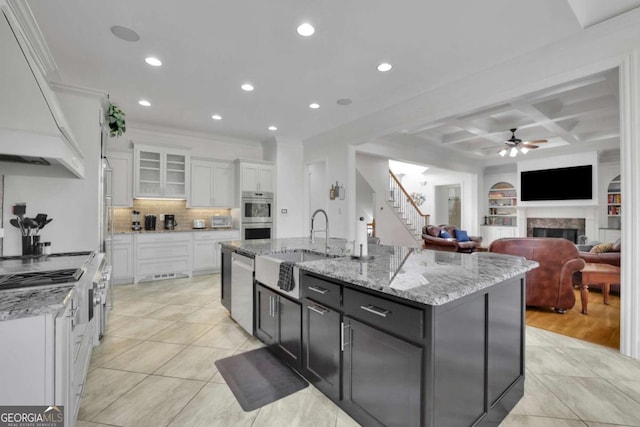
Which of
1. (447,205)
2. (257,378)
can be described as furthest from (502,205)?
(257,378)

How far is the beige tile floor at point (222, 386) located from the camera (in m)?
1.75

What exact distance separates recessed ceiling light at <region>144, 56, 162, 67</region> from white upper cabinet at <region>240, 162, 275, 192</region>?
284 cm

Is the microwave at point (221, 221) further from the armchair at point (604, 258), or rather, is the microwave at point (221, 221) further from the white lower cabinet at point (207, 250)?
the armchair at point (604, 258)

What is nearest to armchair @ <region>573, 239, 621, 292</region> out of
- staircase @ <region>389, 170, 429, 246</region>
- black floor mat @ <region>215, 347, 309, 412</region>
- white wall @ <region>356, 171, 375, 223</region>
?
black floor mat @ <region>215, 347, 309, 412</region>

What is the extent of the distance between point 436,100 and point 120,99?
4563 millimetres

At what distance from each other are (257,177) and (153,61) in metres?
A: 3.20

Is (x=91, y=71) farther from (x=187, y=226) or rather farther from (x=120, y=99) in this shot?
(x=187, y=226)

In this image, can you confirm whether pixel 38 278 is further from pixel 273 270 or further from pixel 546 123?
pixel 546 123

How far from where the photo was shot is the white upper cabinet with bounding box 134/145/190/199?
204 inches

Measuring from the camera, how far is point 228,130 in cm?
589

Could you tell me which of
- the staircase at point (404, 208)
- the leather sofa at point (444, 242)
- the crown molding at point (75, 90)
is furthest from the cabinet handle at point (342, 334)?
the staircase at point (404, 208)

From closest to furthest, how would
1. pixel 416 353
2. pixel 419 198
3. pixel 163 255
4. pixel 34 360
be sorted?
pixel 34 360, pixel 416 353, pixel 163 255, pixel 419 198

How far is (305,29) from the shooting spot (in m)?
2.70

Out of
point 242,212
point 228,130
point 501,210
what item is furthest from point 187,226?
point 501,210
